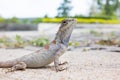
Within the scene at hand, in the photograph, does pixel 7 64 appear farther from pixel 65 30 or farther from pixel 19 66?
pixel 65 30

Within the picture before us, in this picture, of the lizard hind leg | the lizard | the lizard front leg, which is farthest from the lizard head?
the lizard hind leg

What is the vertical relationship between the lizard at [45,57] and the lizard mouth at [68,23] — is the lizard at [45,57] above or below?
below

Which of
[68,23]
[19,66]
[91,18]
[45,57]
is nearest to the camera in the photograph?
[19,66]

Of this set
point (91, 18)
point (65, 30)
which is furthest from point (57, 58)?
point (91, 18)

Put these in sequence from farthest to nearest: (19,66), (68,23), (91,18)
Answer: (91,18) → (68,23) → (19,66)

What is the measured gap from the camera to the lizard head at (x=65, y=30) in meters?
4.80

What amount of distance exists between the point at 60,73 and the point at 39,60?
16.8 inches

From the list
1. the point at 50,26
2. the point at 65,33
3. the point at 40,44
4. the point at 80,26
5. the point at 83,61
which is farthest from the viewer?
the point at 80,26

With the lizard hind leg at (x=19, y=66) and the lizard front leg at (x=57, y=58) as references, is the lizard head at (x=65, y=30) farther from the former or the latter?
the lizard hind leg at (x=19, y=66)

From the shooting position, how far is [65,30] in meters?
4.84

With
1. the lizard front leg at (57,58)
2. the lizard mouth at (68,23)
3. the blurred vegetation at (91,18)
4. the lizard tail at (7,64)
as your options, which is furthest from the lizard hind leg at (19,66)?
the blurred vegetation at (91,18)

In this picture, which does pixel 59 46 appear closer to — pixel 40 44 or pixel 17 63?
pixel 17 63

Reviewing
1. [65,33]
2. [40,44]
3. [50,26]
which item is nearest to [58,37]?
[65,33]

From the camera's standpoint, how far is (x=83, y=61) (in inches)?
219
